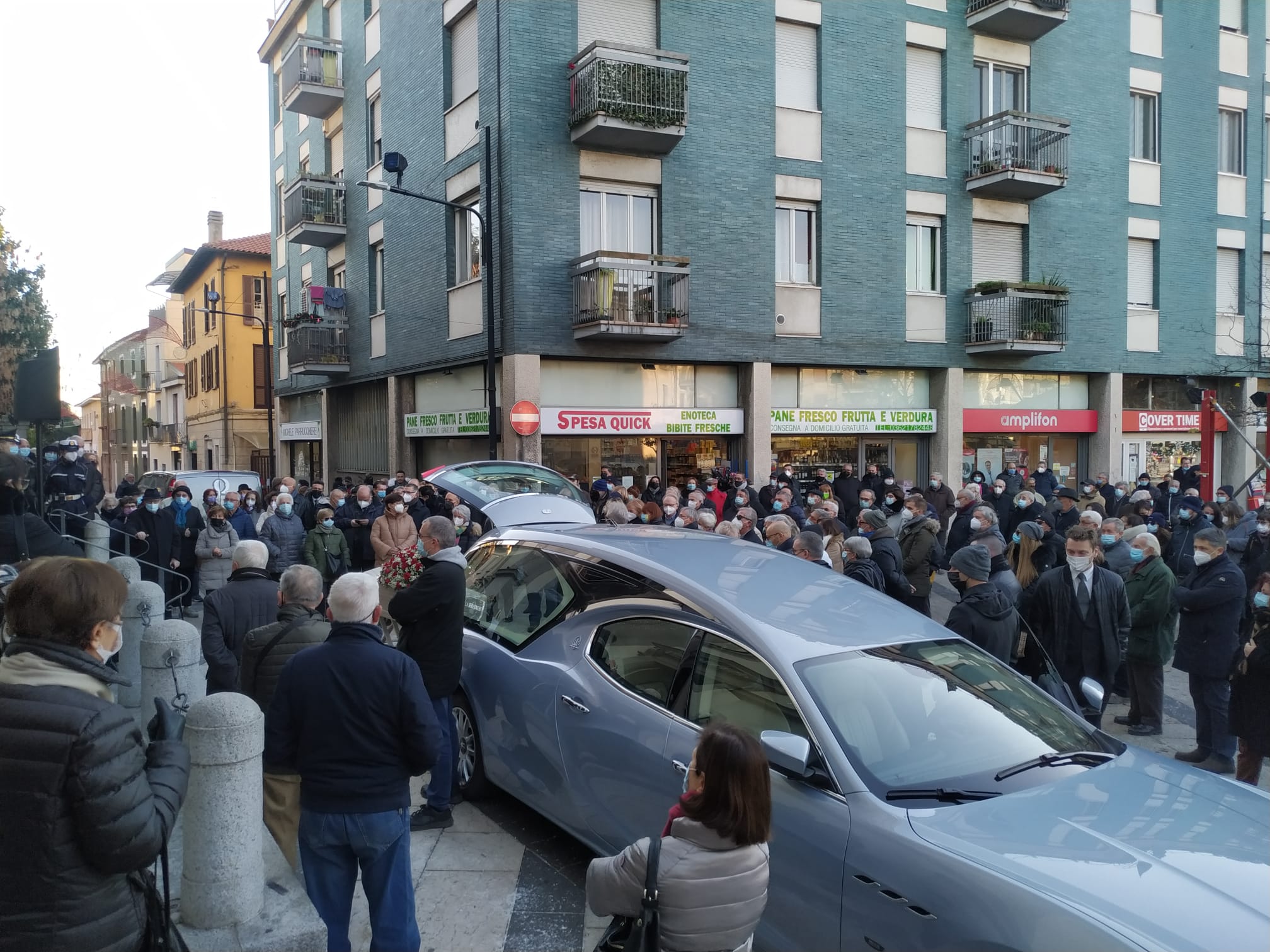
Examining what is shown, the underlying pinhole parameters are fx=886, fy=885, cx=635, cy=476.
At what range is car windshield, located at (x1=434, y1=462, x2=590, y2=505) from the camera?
11.2m

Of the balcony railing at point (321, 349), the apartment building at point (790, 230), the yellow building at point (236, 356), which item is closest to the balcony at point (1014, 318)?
the apartment building at point (790, 230)

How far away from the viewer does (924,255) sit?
64.2 ft

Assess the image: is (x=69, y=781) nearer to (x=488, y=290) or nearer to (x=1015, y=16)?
(x=488, y=290)

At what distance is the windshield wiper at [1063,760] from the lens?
133 inches

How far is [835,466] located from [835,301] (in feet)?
11.6

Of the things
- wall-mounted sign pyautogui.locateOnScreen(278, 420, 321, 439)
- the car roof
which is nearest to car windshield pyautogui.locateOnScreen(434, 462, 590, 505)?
the car roof

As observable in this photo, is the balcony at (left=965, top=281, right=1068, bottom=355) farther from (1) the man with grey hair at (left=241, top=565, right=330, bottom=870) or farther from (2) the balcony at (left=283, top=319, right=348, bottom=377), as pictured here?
(1) the man with grey hair at (left=241, top=565, right=330, bottom=870)

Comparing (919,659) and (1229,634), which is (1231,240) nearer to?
(1229,634)

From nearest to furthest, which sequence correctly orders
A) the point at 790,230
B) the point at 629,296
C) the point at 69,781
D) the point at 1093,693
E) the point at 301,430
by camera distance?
the point at 69,781, the point at 1093,693, the point at 629,296, the point at 790,230, the point at 301,430

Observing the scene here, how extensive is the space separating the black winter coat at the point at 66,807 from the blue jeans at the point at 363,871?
1.00m

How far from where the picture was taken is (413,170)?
19.9 m

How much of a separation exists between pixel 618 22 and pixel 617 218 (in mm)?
3626

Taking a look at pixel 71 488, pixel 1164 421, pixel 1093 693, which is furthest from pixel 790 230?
pixel 1093 693

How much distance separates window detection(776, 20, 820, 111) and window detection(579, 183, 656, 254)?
146 inches
